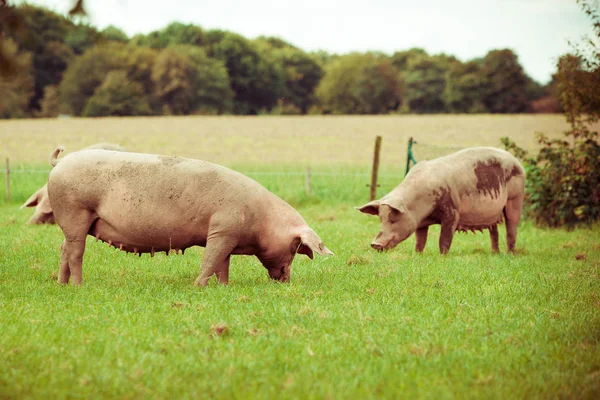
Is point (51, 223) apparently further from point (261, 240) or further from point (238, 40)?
point (238, 40)

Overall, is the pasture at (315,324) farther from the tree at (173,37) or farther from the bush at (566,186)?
the tree at (173,37)

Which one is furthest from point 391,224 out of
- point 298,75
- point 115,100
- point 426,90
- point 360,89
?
point 298,75

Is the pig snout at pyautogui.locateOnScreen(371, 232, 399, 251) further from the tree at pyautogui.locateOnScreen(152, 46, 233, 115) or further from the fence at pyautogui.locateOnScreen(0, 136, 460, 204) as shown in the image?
the tree at pyautogui.locateOnScreen(152, 46, 233, 115)

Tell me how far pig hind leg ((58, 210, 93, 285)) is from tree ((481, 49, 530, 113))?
69638 millimetres

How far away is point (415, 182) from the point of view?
11.2 m

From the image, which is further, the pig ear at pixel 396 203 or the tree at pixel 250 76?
the tree at pixel 250 76

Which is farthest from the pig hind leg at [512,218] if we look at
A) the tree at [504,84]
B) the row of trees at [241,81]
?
the tree at [504,84]

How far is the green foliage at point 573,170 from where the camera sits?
15.9m

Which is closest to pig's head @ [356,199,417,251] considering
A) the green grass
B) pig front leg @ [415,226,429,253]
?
the green grass

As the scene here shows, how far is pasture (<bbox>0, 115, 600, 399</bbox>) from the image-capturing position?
479 centimetres

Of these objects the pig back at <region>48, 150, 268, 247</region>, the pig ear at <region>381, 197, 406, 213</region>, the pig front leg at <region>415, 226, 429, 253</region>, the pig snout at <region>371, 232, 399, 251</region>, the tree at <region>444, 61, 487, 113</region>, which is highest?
the tree at <region>444, 61, 487, 113</region>

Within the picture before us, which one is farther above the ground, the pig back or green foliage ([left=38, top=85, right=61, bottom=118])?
the pig back

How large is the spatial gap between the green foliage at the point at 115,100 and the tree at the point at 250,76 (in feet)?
52.2

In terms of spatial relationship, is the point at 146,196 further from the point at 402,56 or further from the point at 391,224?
the point at 402,56
